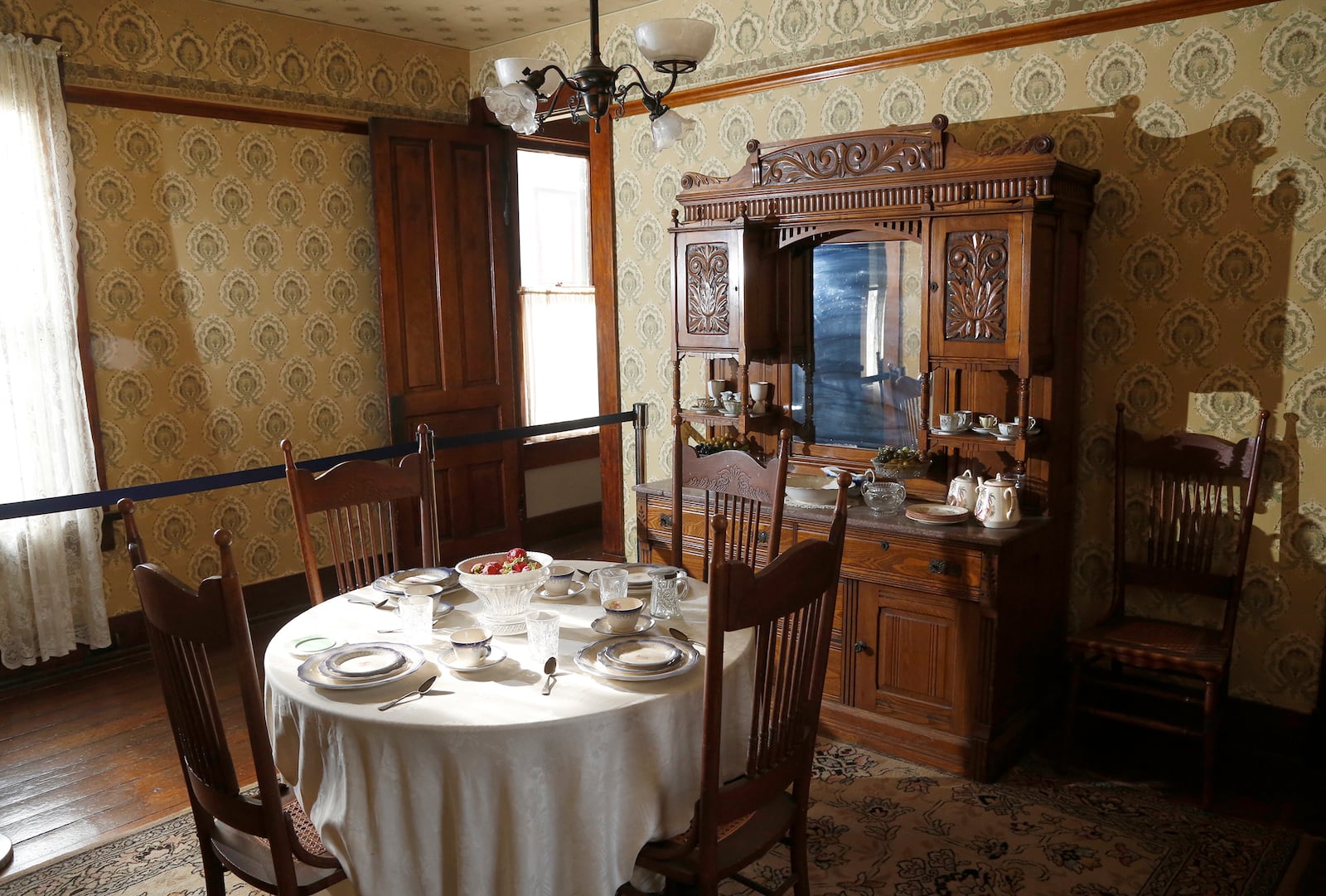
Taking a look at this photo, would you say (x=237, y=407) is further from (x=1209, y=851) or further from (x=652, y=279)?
(x=1209, y=851)

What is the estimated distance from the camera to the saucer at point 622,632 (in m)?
2.29

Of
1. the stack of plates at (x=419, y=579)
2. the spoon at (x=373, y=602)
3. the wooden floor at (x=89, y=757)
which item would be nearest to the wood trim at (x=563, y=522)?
the wooden floor at (x=89, y=757)

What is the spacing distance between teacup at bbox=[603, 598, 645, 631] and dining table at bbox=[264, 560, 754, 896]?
26cm

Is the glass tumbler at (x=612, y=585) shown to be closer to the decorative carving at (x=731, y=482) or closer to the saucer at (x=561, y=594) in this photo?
the saucer at (x=561, y=594)

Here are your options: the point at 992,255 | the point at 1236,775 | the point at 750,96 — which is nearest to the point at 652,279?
the point at 750,96

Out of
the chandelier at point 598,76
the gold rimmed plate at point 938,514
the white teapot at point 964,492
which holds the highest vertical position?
the chandelier at point 598,76

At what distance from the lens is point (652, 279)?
4902mm

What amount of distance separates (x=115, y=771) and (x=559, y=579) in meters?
1.90

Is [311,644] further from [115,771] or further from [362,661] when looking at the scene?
[115,771]

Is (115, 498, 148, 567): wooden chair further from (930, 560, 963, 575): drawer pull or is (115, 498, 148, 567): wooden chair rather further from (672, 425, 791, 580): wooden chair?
(930, 560, 963, 575): drawer pull

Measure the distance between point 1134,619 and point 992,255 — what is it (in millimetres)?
1353

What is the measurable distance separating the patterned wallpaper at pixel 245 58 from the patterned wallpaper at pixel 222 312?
0.16m

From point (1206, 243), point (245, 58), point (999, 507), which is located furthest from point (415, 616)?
point (245, 58)

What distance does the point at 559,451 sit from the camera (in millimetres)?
6555
